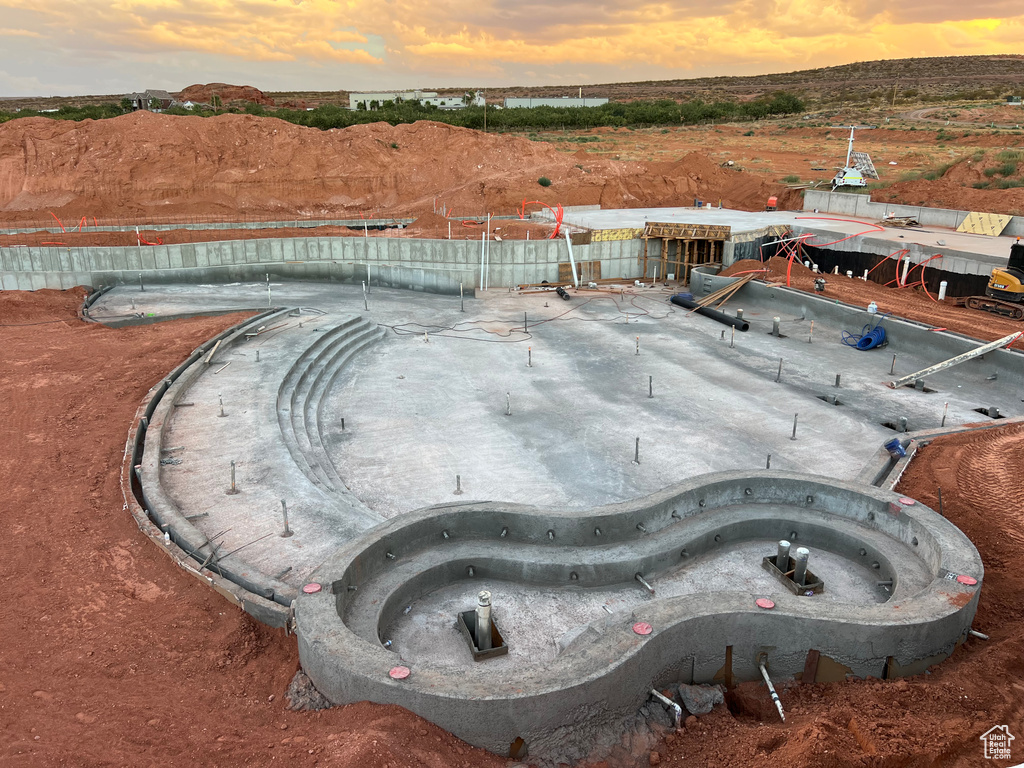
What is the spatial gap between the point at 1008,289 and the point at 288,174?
37631mm

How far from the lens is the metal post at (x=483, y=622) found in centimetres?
791

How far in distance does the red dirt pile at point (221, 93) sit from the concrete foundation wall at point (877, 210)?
109430 mm

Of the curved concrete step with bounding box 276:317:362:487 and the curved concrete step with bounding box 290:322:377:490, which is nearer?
the curved concrete step with bounding box 276:317:362:487

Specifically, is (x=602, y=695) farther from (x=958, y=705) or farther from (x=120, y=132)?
(x=120, y=132)

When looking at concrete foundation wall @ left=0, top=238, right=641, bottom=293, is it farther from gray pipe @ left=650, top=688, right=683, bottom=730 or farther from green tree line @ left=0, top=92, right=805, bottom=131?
green tree line @ left=0, top=92, right=805, bottom=131

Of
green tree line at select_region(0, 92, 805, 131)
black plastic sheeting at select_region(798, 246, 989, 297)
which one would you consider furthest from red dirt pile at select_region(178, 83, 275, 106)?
black plastic sheeting at select_region(798, 246, 989, 297)

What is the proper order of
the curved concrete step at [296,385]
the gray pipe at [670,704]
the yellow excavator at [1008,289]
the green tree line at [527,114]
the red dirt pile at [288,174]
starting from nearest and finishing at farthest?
the gray pipe at [670,704], the curved concrete step at [296,385], the yellow excavator at [1008,289], the red dirt pile at [288,174], the green tree line at [527,114]

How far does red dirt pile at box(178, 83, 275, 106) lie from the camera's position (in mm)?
123500

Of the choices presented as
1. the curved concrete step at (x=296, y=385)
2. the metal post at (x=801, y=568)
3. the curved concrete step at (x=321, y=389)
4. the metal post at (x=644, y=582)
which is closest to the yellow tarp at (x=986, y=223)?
the curved concrete step at (x=321, y=389)

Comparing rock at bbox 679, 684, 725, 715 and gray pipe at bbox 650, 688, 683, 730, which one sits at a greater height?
gray pipe at bbox 650, 688, 683, 730

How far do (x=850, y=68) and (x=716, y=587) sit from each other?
16575cm

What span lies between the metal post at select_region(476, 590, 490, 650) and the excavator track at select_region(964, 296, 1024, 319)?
20.8 m

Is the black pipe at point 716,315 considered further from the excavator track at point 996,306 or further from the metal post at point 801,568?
the metal post at point 801,568

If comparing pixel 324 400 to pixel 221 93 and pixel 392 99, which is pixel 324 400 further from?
pixel 221 93
